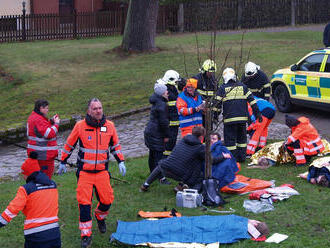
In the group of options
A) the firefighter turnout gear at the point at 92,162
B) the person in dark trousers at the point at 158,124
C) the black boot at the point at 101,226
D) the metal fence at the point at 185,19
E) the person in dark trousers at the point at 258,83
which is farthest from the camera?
the metal fence at the point at 185,19

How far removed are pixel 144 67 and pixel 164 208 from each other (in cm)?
1294

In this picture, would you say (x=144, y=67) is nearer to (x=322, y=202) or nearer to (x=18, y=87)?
(x=18, y=87)

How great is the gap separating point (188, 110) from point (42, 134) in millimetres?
2604

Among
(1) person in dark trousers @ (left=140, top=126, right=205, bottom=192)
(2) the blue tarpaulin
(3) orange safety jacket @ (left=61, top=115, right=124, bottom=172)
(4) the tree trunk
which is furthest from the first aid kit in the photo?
(4) the tree trunk

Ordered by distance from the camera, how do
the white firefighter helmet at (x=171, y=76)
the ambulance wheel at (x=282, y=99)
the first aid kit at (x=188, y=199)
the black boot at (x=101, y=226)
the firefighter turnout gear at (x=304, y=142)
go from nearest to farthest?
the black boot at (x=101, y=226)
the first aid kit at (x=188, y=199)
the white firefighter helmet at (x=171, y=76)
the firefighter turnout gear at (x=304, y=142)
the ambulance wheel at (x=282, y=99)

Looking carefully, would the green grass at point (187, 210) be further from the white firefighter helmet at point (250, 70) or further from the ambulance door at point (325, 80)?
the ambulance door at point (325, 80)

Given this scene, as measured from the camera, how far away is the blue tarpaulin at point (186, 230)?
7387mm

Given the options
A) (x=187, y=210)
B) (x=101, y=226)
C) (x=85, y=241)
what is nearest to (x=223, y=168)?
(x=187, y=210)

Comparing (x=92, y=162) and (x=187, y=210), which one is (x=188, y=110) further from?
(x=92, y=162)

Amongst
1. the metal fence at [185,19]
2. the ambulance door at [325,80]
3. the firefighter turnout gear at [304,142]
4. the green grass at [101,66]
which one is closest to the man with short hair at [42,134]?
the firefighter turnout gear at [304,142]

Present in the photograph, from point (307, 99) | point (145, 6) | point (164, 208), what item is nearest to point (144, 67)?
point (145, 6)

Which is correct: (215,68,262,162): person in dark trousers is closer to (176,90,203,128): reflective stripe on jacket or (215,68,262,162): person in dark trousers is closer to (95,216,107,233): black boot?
(176,90,203,128): reflective stripe on jacket

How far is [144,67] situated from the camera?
21172 millimetres

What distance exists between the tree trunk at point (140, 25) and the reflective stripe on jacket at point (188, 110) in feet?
41.2
